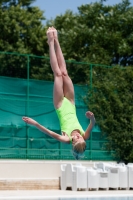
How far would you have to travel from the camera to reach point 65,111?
1001 cm

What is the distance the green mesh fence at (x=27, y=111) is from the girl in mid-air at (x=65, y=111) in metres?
7.21

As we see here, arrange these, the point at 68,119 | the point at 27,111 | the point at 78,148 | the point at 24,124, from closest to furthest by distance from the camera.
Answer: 1. the point at 78,148
2. the point at 68,119
3. the point at 24,124
4. the point at 27,111

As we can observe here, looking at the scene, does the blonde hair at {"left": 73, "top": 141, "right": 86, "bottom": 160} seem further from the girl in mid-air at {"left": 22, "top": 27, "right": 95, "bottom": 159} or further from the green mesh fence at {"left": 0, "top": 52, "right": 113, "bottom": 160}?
the green mesh fence at {"left": 0, "top": 52, "right": 113, "bottom": 160}

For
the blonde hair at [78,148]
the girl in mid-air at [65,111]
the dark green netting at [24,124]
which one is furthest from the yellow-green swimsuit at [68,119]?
the dark green netting at [24,124]

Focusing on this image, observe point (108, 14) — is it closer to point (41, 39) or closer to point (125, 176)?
point (41, 39)

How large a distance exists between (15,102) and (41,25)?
14394 mm

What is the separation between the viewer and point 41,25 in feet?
104

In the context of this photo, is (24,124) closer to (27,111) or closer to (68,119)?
(27,111)

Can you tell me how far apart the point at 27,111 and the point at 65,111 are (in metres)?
8.12

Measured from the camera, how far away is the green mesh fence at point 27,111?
17500 millimetres

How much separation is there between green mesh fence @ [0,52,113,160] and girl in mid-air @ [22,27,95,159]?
721 centimetres

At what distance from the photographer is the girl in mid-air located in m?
9.63

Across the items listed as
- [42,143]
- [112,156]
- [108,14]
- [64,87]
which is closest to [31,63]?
[42,143]

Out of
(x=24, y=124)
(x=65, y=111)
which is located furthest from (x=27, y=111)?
(x=65, y=111)
